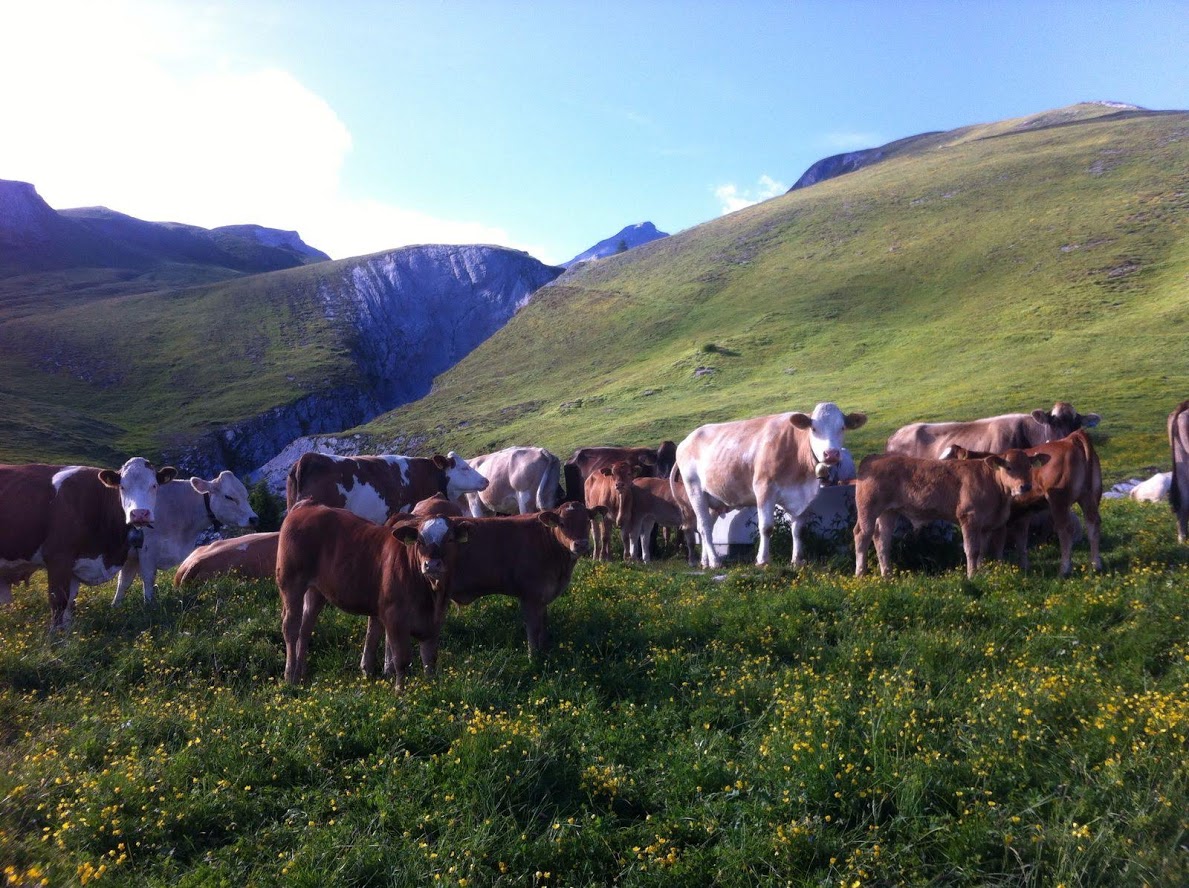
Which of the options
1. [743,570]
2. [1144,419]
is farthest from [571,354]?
[743,570]

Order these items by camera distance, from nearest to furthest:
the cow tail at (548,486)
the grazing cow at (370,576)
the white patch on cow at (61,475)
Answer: the grazing cow at (370,576)
the white patch on cow at (61,475)
the cow tail at (548,486)

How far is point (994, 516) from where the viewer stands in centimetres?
1092

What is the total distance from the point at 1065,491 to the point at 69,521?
13.4 m

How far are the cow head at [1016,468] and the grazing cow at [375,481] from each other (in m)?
10.1

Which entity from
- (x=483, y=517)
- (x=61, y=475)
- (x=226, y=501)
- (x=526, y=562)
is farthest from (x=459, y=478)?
(x=526, y=562)

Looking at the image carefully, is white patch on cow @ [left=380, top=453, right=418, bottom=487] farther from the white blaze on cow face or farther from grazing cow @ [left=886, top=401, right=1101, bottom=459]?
grazing cow @ [left=886, top=401, right=1101, bottom=459]

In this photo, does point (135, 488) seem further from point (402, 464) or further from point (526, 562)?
point (402, 464)

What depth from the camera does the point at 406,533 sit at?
8.32 meters

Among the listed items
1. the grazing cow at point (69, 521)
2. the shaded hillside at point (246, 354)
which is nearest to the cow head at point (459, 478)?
the grazing cow at point (69, 521)

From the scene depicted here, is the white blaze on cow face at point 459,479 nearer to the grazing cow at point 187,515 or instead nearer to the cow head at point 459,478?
the cow head at point 459,478

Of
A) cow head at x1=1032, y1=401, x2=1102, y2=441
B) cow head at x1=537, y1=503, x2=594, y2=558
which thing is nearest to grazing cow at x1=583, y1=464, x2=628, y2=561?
cow head at x1=537, y1=503, x2=594, y2=558

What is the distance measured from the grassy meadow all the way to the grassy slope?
24185 millimetres

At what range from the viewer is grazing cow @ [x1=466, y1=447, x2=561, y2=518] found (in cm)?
2062

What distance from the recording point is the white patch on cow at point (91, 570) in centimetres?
1101
